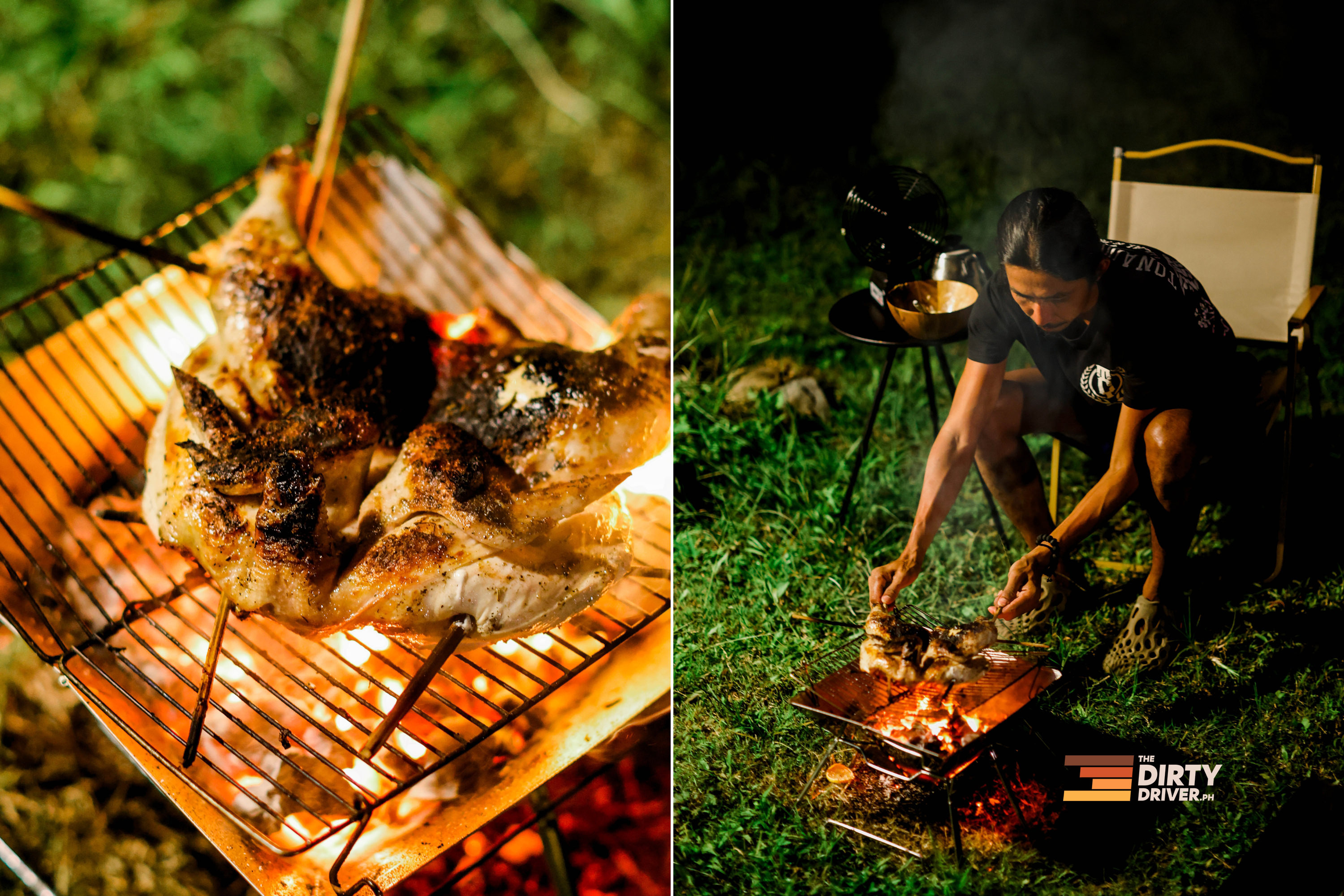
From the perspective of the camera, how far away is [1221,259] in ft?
6.06

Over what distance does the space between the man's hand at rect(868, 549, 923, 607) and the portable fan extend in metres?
0.55

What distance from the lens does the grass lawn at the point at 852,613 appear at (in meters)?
1.86

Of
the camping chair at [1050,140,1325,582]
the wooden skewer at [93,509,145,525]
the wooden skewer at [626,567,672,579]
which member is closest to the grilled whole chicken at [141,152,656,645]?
the wooden skewer at [93,509,145,525]

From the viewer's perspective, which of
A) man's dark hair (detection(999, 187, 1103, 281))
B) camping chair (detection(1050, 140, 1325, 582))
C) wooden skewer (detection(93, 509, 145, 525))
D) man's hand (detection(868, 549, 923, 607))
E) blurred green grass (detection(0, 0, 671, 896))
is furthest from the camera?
blurred green grass (detection(0, 0, 671, 896))

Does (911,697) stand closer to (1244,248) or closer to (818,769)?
(818,769)

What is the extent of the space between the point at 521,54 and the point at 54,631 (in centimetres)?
329

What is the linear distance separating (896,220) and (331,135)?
74.8 inches

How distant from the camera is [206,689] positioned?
195 cm

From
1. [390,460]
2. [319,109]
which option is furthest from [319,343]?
[319,109]

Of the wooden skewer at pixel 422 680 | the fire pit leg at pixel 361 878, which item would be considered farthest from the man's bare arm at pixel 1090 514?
the fire pit leg at pixel 361 878

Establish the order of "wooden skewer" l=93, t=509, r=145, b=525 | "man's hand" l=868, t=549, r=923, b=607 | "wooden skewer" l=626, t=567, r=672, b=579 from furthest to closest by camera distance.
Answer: "wooden skewer" l=626, t=567, r=672, b=579, "wooden skewer" l=93, t=509, r=145, b=525, "man's hand" l=868, t=549, r=923, b=607

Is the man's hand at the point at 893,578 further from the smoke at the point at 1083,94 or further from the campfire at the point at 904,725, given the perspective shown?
the smoke at the point at 1083,94

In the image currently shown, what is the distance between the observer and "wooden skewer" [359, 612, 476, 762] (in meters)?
1.82

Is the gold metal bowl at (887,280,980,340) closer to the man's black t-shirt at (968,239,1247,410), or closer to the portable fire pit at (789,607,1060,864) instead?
the man's black t-shirt at (968,239,1247,410)
